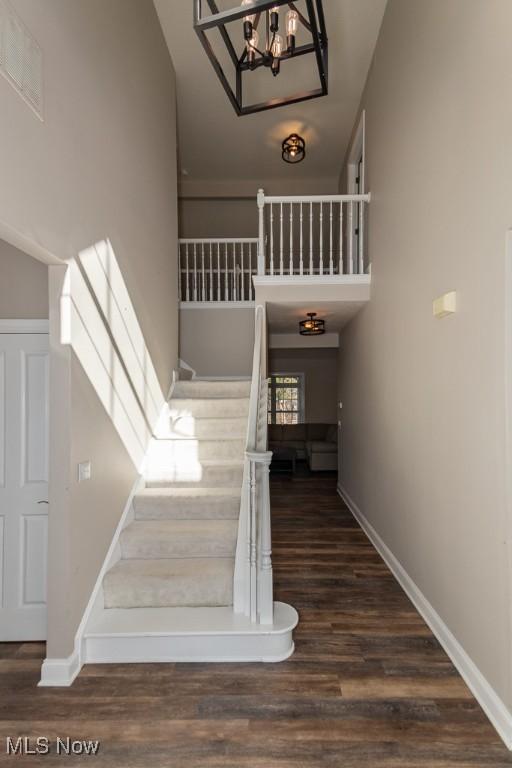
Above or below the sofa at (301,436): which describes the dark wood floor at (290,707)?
below

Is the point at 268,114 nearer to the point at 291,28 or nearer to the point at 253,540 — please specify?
the point at 291,28

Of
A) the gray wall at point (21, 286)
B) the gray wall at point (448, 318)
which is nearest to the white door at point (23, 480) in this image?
the gray wall at point (21, 286)

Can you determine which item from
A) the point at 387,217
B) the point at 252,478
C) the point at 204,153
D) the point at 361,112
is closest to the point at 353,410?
the point at 387,217

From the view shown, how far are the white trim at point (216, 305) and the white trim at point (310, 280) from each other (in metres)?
1.29

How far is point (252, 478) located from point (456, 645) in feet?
4.79

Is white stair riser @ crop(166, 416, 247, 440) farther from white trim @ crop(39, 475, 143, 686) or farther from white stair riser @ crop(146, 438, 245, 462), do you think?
white trim @ crop(39, 475, 143, 686)

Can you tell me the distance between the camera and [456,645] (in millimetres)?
2486

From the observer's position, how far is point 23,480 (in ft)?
9.21

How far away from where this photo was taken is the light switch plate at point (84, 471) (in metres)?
2.55

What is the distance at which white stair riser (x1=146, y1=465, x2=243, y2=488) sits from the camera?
12.5 feet

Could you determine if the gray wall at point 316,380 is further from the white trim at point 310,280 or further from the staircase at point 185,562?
the staircase at point 185,562

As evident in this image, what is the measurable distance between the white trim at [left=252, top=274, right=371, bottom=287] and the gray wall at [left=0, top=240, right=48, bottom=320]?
8.14 ft

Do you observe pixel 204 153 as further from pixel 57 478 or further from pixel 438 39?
pixel 57 478

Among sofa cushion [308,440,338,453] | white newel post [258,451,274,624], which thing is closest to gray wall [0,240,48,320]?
white newel post [258,451,274,624]
